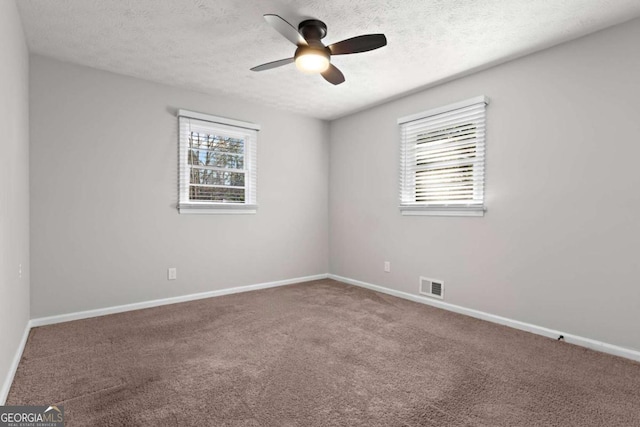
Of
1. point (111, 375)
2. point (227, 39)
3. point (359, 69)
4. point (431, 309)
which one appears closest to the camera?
point (111, 375)

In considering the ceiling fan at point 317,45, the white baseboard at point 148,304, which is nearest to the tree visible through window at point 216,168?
the white baseboard at point 148,304

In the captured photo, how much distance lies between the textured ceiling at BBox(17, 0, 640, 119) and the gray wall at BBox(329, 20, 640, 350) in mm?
272

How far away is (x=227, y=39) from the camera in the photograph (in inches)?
110

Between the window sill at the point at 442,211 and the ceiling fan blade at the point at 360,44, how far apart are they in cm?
194

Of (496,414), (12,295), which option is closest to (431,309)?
(496,414)

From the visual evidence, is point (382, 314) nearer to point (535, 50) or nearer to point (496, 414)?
point (496, 414)

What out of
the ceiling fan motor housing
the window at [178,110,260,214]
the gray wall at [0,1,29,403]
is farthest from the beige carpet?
the ceiling fan motor housing

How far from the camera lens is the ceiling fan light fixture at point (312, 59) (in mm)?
2545

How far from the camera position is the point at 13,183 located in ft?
7.41

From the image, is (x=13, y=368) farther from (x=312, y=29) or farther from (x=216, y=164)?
(x=312, y=29)

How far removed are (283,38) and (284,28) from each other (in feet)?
1.86

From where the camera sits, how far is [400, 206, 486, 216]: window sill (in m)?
3.41

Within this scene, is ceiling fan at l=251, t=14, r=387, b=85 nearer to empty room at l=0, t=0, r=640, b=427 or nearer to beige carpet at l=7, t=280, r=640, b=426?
empty room at l=0, t=0, r=640, b=427

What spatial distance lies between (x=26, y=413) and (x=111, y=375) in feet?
1.58
